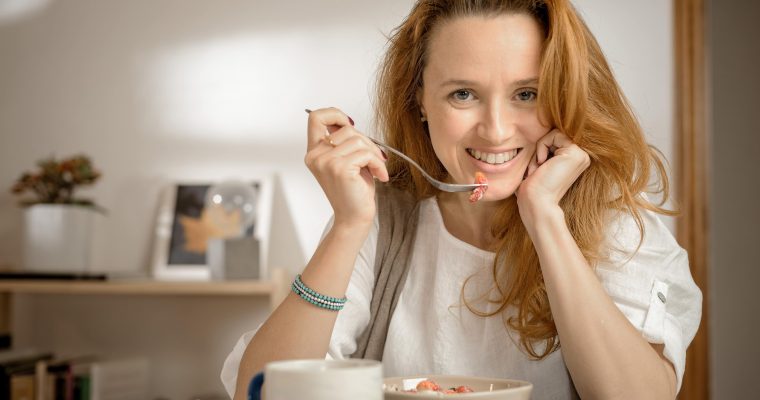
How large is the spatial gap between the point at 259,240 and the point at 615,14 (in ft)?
4.20

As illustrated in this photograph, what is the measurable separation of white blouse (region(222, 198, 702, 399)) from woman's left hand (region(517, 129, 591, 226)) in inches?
5.2

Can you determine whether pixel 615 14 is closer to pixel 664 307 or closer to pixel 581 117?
pixel 581 117

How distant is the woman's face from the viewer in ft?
4.04

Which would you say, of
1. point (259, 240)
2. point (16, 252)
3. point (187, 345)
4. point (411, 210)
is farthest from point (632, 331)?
point (16, 252)

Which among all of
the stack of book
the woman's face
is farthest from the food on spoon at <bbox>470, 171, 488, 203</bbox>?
the stack of book

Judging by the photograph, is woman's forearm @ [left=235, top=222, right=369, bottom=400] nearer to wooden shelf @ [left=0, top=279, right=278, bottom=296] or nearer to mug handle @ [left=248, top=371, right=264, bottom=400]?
mug handle @ [left=248, top=371, right=264, bottom=400]

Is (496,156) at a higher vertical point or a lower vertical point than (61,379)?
higher

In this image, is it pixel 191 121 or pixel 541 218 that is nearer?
pixel 541 218

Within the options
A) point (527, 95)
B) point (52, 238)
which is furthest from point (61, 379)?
point (527, 95)

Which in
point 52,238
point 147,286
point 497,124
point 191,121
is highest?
point 191,121

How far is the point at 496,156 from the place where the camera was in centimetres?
128

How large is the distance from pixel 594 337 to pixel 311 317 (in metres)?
0.39

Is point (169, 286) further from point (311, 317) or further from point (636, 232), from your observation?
point (636, 232)

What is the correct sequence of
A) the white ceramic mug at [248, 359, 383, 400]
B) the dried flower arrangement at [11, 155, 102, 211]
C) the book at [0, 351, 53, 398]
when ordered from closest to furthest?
the white ceramic mug at [248, 359, 383, 400], the book at [0, 351, 53, 398], the dried flower arrangement at [11, 155, 102, 211]
